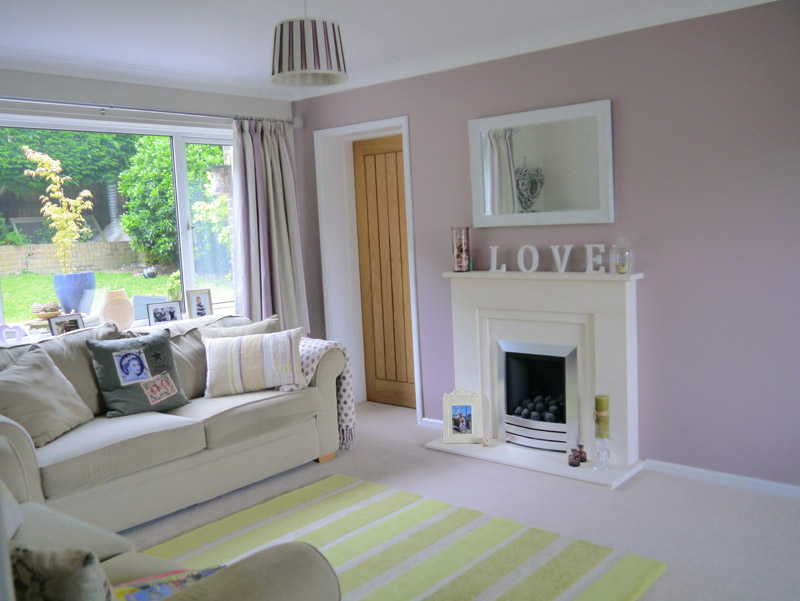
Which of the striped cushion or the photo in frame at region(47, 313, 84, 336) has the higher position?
the photo in frame at region(47, 313, 84, 336)

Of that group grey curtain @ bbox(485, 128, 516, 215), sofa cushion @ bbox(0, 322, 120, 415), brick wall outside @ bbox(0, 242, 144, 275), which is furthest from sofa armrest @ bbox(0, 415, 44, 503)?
grey curtain @ bbox(485, 128, 516, 215)

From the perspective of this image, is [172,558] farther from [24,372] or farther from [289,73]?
[289,73]

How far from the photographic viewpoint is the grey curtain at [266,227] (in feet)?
16.7

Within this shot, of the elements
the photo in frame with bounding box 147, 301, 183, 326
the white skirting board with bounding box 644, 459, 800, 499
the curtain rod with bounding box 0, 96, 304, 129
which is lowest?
the white skirting board with bounding box 644, 459, 800, 499

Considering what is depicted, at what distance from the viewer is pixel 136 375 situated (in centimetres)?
386

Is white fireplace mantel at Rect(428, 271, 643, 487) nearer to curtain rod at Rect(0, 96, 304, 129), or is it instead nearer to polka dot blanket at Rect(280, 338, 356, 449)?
polka dot blanket at Rect(280, 338, 356, 449)

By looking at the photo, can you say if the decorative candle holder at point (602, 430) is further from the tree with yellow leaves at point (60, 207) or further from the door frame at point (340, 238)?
the tree with yellow leaves at point (60, 207)

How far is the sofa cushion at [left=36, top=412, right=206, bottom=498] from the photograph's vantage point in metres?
3.12

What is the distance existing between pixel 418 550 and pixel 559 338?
1.61m

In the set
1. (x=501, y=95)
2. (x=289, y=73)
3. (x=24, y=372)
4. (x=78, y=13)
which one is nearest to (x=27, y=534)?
(x=24, y=372)

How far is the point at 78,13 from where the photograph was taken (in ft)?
10.6

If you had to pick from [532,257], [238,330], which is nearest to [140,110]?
[238,330]

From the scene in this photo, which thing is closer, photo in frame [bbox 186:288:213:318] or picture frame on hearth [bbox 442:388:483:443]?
picture frame on hearth [bbox 442:388:483:443]

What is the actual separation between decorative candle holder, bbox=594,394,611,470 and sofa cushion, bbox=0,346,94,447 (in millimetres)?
2668
